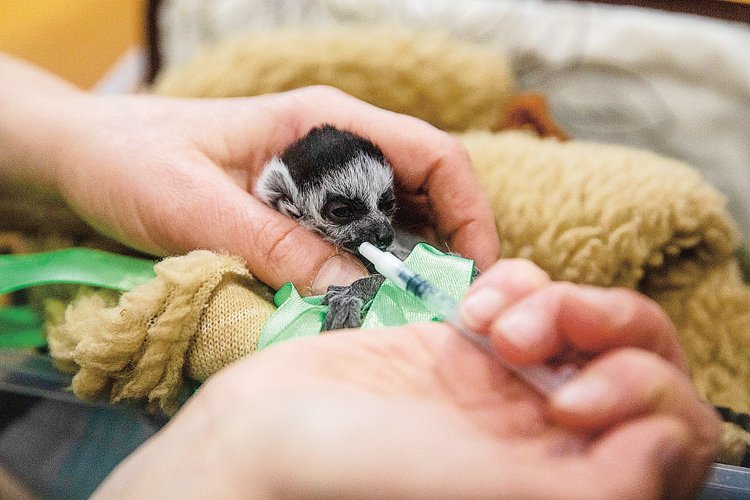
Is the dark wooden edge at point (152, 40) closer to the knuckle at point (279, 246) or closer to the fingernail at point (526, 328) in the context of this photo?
the knuckle at point (279, 246)

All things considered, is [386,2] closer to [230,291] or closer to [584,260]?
[584,260]

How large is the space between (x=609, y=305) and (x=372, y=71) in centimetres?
79

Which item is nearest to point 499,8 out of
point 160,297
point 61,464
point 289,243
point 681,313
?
point 681,313

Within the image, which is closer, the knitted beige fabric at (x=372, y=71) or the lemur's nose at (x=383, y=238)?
the lemur's nose at (x=383, y=238)

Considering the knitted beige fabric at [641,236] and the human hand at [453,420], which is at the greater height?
the human hand at [453,420]

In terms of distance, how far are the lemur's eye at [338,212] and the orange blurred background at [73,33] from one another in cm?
89

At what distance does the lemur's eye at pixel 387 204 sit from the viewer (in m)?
0.79

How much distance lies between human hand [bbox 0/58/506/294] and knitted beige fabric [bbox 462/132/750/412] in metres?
0.10

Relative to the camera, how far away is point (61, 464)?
0.75 meters

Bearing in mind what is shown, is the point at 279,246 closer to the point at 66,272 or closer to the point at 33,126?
the point at 66,272

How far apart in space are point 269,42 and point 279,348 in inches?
32.2

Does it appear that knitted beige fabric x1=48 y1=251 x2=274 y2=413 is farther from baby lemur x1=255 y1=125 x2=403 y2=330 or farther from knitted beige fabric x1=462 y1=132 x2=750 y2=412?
knitted beige fabric x1=462 y1=132 x2=750 y2=412

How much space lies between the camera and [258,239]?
69cm

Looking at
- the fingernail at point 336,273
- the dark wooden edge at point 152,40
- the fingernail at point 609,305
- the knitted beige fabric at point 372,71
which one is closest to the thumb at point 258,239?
the fingernail at point 336,273
